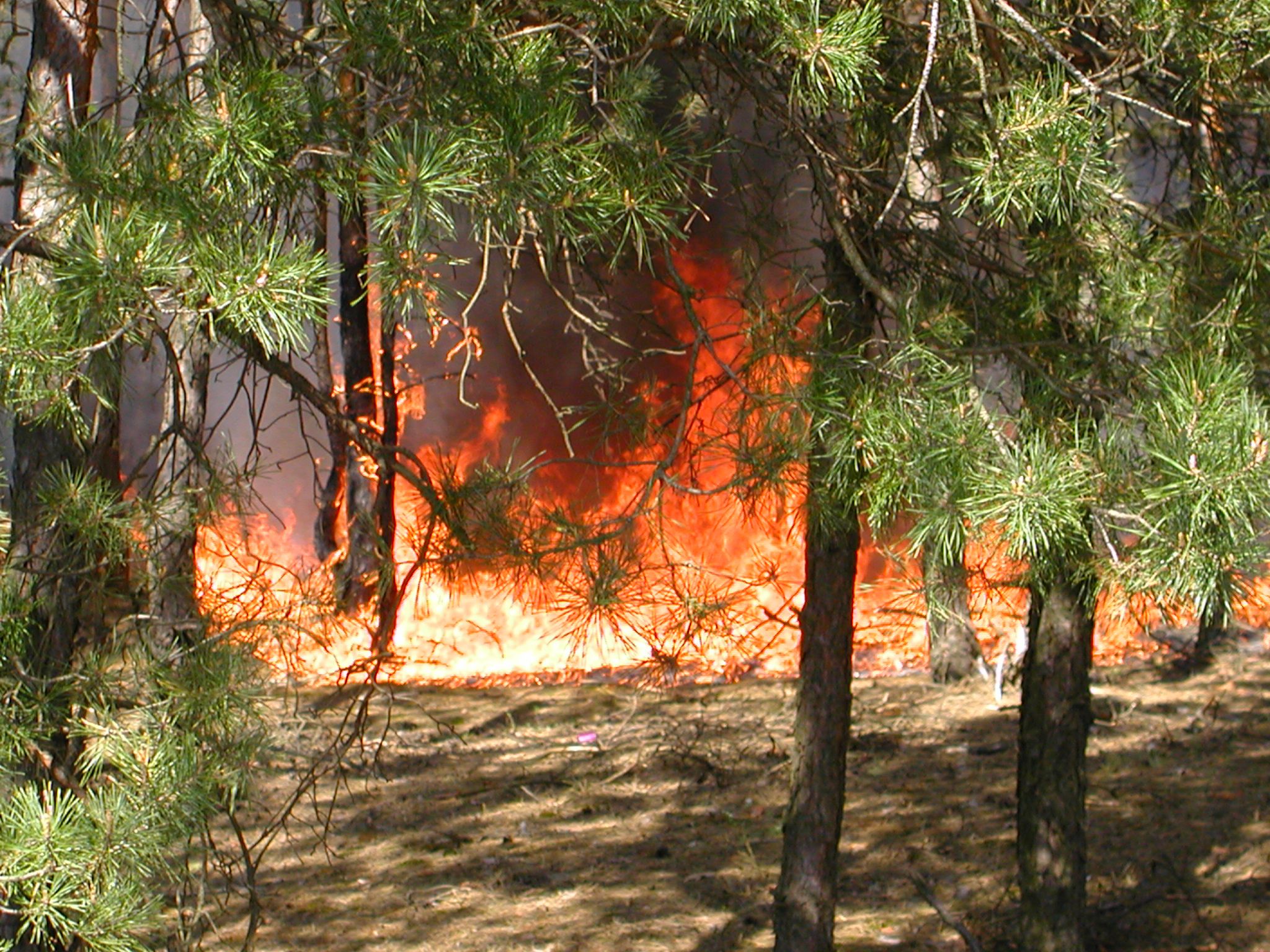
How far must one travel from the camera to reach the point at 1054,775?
4445 mm

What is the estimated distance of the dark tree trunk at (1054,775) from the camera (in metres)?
4.38

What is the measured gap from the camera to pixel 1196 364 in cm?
260

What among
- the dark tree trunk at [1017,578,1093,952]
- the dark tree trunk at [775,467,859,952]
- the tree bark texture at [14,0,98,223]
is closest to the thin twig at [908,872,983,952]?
the dark tree trunk at [1017,578,1093,952]

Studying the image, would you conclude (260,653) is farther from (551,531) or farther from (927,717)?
(927,717)

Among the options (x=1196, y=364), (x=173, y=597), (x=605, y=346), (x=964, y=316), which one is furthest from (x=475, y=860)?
(x=605, y=346)

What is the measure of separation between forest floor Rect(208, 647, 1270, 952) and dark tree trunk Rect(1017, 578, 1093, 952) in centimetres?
44

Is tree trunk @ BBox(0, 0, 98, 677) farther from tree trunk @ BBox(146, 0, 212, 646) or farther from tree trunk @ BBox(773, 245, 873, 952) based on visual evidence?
tree trunk @ BBox(773, 245, 873, 952)

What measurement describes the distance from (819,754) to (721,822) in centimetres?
203

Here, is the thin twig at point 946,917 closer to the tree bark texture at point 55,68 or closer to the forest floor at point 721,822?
the forest floor at point 721,822

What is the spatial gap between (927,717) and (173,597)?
15.8 feet

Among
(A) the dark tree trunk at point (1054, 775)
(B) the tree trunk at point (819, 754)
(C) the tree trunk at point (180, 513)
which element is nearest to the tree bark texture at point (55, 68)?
(C) the tree trunk at point (180, 513)

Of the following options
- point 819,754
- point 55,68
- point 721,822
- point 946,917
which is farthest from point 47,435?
point 721,822

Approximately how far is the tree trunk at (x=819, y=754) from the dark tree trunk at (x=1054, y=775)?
65 centimetres

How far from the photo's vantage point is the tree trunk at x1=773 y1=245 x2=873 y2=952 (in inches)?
167
